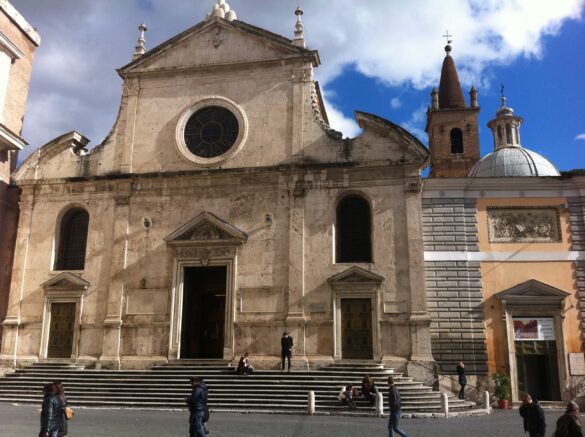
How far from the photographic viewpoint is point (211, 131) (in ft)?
77.4

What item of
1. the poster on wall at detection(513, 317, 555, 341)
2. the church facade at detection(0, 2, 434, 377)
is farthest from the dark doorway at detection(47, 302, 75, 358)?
the poster on wall at detection(513, 317, 555, 341)

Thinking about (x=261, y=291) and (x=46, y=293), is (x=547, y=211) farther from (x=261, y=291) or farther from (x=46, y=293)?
(x=46, y=293)

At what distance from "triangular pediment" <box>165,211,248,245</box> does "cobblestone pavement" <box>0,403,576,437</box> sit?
7.01 metres

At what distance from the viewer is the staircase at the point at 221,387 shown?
1709cm

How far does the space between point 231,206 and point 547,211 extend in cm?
1183

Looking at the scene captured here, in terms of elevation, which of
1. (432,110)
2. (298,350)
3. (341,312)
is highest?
(432,110)

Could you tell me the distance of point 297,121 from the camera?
74.2 ft

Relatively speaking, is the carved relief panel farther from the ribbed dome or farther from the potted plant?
the ribbed dome

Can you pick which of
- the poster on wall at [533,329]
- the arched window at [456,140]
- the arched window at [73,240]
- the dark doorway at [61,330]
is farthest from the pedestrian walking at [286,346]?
the arched window at [456,140]

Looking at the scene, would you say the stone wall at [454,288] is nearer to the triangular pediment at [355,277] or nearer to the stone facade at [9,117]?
the triangular pediment at [355,277]

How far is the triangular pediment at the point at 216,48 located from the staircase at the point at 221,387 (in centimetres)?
1215

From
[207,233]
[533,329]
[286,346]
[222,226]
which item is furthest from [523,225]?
[207,233]

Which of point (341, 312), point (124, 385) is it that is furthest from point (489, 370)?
point (124, 385)

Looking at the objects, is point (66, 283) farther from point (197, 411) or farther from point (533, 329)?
point (533, 329)
